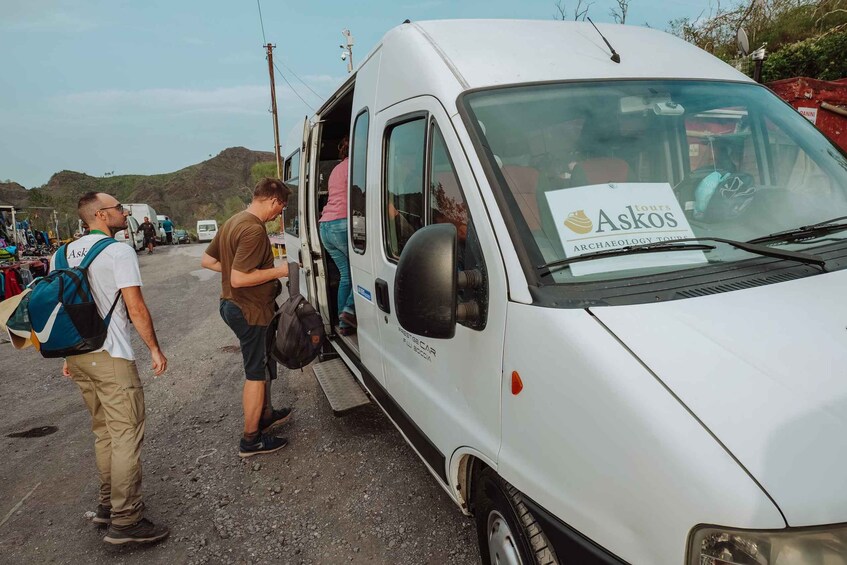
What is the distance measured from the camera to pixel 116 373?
298 centimetres

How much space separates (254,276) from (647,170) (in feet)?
8.38

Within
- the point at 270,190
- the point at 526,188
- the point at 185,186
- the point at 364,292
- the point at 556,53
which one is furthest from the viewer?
the point at 185,186

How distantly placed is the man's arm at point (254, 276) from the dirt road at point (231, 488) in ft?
4.32

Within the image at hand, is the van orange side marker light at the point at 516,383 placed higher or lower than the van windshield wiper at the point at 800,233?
lower

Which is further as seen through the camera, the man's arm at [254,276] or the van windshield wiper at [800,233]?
the man's arm at [254,276]

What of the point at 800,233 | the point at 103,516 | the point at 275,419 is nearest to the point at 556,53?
the point at 800,233

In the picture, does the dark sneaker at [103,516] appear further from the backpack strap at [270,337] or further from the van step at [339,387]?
the van step at [339,387]

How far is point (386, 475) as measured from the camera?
3492 millimetres

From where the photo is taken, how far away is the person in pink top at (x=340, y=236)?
13.3ft

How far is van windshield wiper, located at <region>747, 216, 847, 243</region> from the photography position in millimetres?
1910

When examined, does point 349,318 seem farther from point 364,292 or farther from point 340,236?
point 364,292

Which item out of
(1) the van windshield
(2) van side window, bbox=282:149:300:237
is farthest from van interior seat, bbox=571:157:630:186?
(2) van side window, bbox=282:149:300:237

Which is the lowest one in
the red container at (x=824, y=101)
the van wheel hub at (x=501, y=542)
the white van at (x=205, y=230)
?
the white van at (x=205, y=230)

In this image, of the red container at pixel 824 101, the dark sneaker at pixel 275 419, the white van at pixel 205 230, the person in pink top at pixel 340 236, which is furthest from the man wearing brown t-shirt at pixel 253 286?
the white van at pixel 205 230
